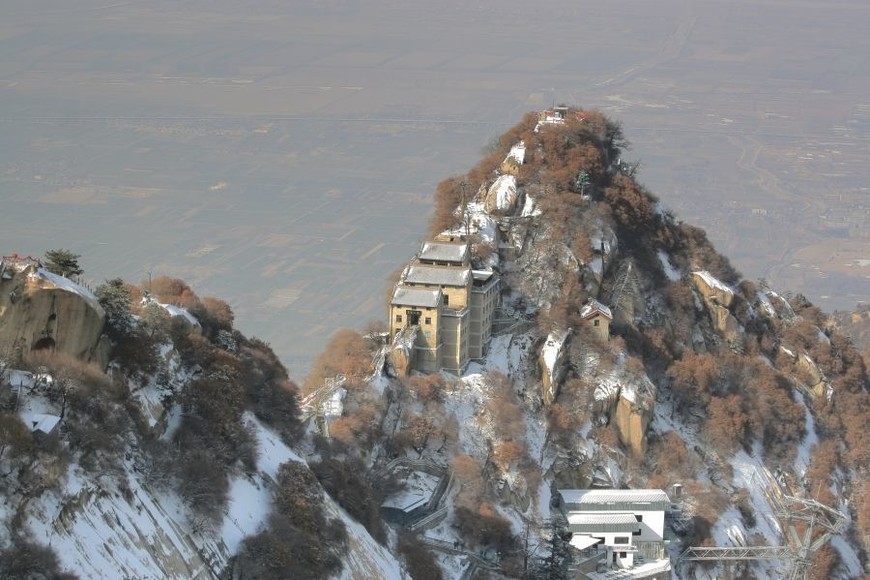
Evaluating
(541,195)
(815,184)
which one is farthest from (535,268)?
(815,184)

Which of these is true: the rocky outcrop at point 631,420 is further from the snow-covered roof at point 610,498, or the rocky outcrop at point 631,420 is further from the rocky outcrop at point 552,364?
the snow-covered roof at point 610,498

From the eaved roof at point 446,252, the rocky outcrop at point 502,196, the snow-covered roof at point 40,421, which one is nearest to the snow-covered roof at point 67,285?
the snow-covered roof at point 40,421

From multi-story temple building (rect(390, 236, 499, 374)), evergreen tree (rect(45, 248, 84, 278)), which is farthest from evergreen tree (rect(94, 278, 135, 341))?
multi-story temple building (rect(390, 236, 499, 374))

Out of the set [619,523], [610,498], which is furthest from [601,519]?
[610,498]

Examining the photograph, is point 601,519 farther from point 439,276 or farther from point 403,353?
point 439,276

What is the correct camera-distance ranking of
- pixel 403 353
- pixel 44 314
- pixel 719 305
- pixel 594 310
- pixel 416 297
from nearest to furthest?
pixel 44 314, pixel 403 353, pixel 416 297, pixel 594 310, pixel 719 305

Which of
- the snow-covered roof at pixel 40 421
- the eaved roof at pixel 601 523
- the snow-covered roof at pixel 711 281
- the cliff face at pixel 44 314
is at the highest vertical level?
the cliff face at pixel 44 314
